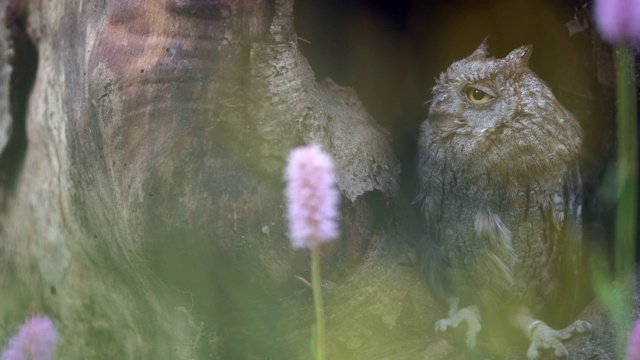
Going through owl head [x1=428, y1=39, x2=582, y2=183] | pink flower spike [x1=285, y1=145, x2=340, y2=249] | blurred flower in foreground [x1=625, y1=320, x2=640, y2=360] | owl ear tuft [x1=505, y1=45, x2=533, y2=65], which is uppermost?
owl ear tuft [x1=505, y1=45, x2=533, y2=65]

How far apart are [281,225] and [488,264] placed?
77 centimetres

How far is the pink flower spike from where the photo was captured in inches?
39.0

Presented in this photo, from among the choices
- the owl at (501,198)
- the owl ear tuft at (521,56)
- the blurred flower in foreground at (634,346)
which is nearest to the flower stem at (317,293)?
the blurred flower in foreground at (634,346)

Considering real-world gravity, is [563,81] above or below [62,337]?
above

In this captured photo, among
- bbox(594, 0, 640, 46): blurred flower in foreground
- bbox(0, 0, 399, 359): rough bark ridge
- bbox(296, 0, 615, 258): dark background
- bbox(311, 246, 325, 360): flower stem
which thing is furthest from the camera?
bbox(296, 0, 615, 258): dark background

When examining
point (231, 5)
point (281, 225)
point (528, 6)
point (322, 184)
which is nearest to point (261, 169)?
point (281, 225)

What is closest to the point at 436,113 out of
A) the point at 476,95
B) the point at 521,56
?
the point at 476,95

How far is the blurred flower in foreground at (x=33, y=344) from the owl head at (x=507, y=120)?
133cm

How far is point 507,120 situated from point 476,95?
0.13 metres

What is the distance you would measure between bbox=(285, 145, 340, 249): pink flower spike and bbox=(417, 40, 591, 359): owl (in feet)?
3.73

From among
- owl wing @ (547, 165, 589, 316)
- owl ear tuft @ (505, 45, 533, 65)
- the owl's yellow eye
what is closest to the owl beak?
the owl's yellow eye

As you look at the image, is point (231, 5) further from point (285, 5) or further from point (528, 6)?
point (528, 6)

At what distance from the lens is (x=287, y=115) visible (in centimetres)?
185

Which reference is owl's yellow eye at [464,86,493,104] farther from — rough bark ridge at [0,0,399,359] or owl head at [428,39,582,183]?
rough bark ridge at [0,0,399,359]
